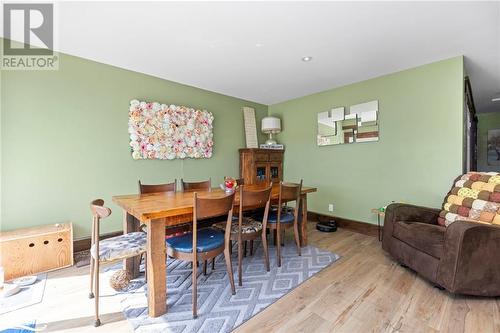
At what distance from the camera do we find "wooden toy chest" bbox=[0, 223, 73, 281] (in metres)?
2.03

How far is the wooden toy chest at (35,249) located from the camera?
2.03 m

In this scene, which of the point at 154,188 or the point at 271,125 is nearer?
the point at 154,188

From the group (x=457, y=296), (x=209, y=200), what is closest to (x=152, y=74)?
(x=209, y=200)

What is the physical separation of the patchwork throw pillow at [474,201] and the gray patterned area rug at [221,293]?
1250mm

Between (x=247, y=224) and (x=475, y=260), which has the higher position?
(x=247, y=224)

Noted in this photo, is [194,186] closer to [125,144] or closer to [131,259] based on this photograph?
[131,259]

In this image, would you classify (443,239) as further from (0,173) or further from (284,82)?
(0,173)

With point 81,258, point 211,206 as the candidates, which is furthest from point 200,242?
point 81,258

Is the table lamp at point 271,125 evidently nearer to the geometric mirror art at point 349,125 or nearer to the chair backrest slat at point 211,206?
the geometric mirror art at point 349,125

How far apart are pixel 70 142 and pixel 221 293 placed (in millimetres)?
2394

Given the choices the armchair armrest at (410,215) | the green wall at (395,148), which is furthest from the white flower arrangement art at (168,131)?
the armchair armrest at (410,215)

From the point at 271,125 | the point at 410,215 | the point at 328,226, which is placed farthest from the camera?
the point at 271,125

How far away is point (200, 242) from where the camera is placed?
1745mm

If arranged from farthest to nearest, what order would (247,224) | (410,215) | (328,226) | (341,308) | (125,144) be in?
(328,226) < (125,144) < (410,215) < (247,224) < (341,308)
